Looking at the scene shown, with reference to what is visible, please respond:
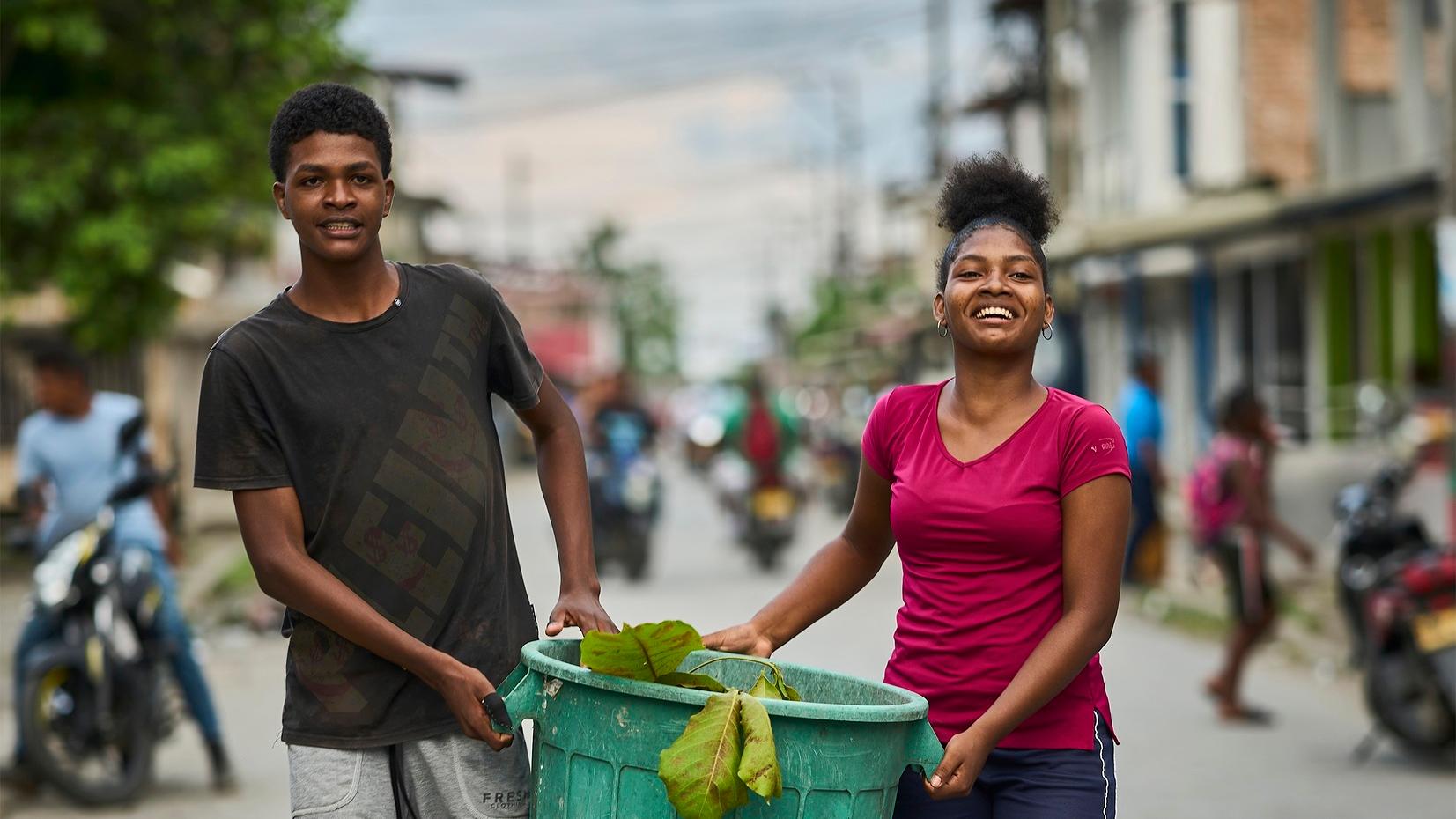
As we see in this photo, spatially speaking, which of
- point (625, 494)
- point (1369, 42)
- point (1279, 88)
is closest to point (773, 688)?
point (625, 494)

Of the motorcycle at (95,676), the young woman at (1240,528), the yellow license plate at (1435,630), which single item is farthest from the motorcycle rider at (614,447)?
the yellow license plate at (1435,630)

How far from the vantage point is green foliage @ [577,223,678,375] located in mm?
103625

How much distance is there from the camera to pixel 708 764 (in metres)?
2.85

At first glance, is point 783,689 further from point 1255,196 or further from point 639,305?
point 639,305

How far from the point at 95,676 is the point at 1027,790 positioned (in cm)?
503

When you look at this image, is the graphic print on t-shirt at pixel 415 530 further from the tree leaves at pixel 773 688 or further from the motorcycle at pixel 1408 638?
the motorcycle at pixel 1408 638

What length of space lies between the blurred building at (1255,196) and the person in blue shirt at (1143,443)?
6.92ft

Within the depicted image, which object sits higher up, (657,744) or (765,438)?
(657,744)

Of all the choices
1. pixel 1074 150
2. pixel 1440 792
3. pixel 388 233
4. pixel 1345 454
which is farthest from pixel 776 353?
pixel 1440 792

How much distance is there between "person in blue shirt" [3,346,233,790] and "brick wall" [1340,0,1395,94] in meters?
17.1

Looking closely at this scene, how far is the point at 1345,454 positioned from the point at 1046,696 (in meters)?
12.4

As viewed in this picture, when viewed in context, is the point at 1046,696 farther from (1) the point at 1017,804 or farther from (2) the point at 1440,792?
(2) the point at 1440,792

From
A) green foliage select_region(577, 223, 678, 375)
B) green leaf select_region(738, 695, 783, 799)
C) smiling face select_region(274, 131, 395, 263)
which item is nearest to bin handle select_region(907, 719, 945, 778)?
green leaf select_region(738, 695, 783, 799)

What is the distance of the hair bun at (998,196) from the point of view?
11.7 feet
